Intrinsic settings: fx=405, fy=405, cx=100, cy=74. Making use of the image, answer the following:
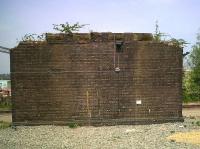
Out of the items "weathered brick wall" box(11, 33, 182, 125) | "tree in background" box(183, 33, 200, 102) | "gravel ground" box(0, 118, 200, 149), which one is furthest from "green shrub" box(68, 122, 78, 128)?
"tree in background" box(183, 33, 200, 102)

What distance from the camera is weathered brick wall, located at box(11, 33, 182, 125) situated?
17719 mm

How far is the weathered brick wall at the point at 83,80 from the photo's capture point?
58.1 ft

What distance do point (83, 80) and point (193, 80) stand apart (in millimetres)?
19761

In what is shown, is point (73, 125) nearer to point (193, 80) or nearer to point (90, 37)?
point (90, 37)

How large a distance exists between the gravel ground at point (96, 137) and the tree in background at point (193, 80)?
1473 cm

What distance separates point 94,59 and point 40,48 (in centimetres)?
241

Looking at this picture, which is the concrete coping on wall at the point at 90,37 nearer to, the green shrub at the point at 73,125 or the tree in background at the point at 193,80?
the green shrub at the point at 73,125

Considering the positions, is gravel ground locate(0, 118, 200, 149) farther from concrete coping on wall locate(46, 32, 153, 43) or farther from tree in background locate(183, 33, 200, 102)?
tree in background locate(183, 33, 200, 102)

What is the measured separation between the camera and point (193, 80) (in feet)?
116

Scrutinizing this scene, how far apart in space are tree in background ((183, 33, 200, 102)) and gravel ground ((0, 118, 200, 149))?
580 inches

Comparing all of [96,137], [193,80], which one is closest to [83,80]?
[96,137]

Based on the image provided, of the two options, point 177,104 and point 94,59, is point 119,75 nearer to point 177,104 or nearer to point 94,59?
point 94,59

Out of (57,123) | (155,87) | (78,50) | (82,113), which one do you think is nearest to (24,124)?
(57,123)

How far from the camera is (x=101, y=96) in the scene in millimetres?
17812
